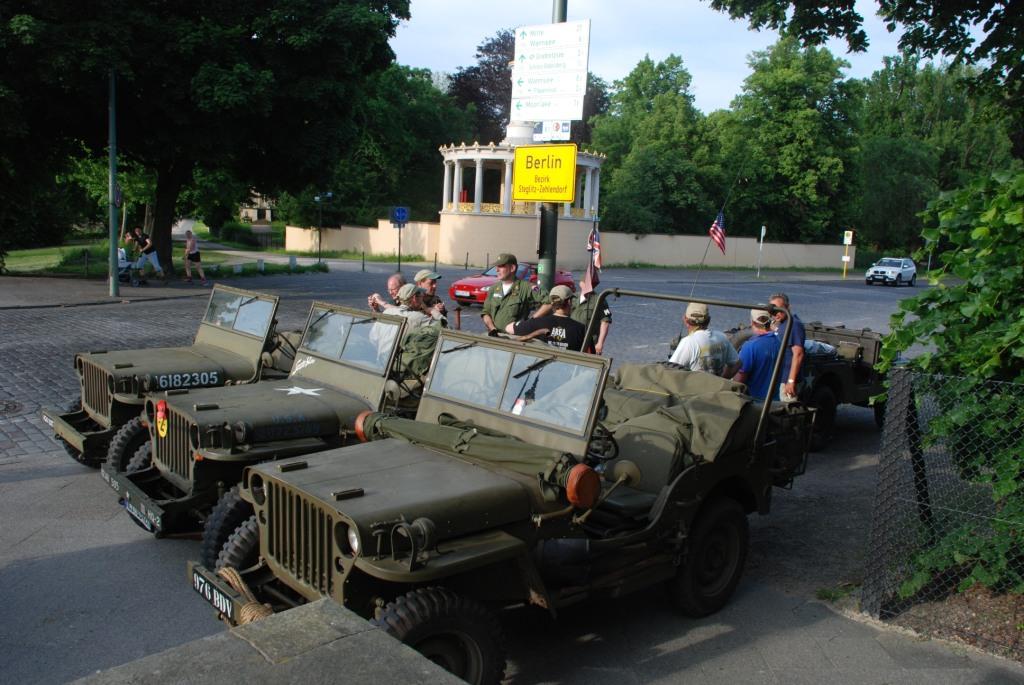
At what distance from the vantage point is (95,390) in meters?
7.45

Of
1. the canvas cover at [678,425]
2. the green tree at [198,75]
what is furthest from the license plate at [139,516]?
the green tree at [198,75]

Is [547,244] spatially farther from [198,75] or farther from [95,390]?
[198,75]

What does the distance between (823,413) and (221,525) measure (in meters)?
7.29

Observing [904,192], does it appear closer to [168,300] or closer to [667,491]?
[168,300]

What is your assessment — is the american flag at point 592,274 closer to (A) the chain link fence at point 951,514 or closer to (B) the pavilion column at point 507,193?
(A) the chain link fence at point 951,514

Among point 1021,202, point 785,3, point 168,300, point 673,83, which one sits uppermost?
point 673,83

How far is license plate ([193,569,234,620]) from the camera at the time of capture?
408 centimetres

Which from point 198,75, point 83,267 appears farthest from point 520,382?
point 83,267

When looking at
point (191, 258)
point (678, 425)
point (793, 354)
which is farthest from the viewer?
point (191, 258)

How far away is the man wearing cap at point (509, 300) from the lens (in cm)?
980

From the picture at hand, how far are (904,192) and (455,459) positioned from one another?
6059 centimetres

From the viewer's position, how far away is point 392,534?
12.2 feet

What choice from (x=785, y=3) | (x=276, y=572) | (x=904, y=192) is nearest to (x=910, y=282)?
(x=904, y=192)

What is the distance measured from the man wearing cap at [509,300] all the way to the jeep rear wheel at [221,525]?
496cm
